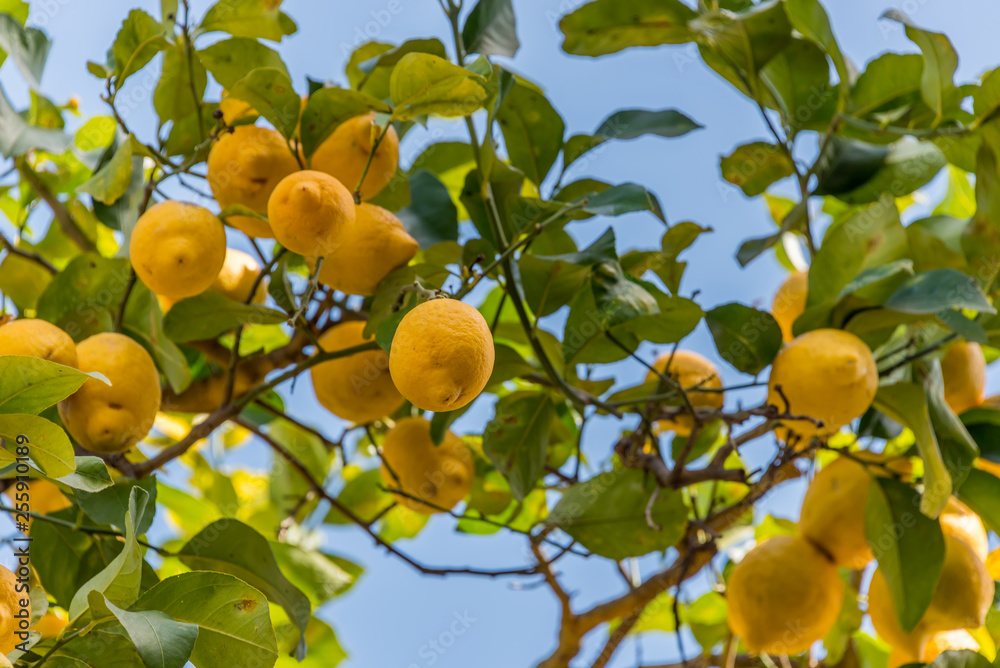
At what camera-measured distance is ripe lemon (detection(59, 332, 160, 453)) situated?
2.62 feet

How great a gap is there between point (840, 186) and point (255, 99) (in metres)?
0.77

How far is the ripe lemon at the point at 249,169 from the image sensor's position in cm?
87

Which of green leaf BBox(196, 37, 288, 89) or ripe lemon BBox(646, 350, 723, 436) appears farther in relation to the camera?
ripe lemon BBox(646, 350, 723, 436)

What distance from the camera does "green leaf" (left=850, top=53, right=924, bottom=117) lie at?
3.86 ft

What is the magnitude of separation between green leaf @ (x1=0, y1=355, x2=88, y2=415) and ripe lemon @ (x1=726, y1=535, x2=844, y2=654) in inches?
31.3

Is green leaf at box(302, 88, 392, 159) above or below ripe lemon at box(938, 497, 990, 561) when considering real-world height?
above

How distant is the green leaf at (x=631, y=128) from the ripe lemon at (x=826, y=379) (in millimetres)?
292

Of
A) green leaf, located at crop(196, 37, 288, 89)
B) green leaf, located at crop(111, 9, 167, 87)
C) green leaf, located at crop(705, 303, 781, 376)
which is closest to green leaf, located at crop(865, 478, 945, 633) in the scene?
green leaf, located at crop(705, 303, 781, 376)

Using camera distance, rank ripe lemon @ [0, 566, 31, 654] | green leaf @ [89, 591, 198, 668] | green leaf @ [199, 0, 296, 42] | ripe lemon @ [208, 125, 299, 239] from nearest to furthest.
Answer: green leaf @ [89, 591, 198, 668] < ripe lemon @ [0, 566, 31, 654] < ripe lemon @ [208, 125, 299, 239] < green leaf @ [199, 0, 296, 42]

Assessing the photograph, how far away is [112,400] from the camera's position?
2.63ft

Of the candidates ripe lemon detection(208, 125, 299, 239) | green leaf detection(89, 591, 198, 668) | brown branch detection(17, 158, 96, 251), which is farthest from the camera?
brown branch detection(17, 158, 96, 251)

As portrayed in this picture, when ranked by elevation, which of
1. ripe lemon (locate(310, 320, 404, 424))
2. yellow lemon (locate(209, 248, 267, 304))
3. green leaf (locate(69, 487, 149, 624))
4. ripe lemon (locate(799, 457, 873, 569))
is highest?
yellow lemon (locate(209, 248, 267, 304))

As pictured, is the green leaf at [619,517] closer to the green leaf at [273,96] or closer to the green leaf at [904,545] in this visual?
the green leaf at [904,545]

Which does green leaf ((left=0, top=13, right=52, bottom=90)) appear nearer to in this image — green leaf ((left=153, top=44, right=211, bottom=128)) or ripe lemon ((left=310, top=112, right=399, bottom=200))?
green leaf ((left=153, top=44, right=211, bottom=128))
